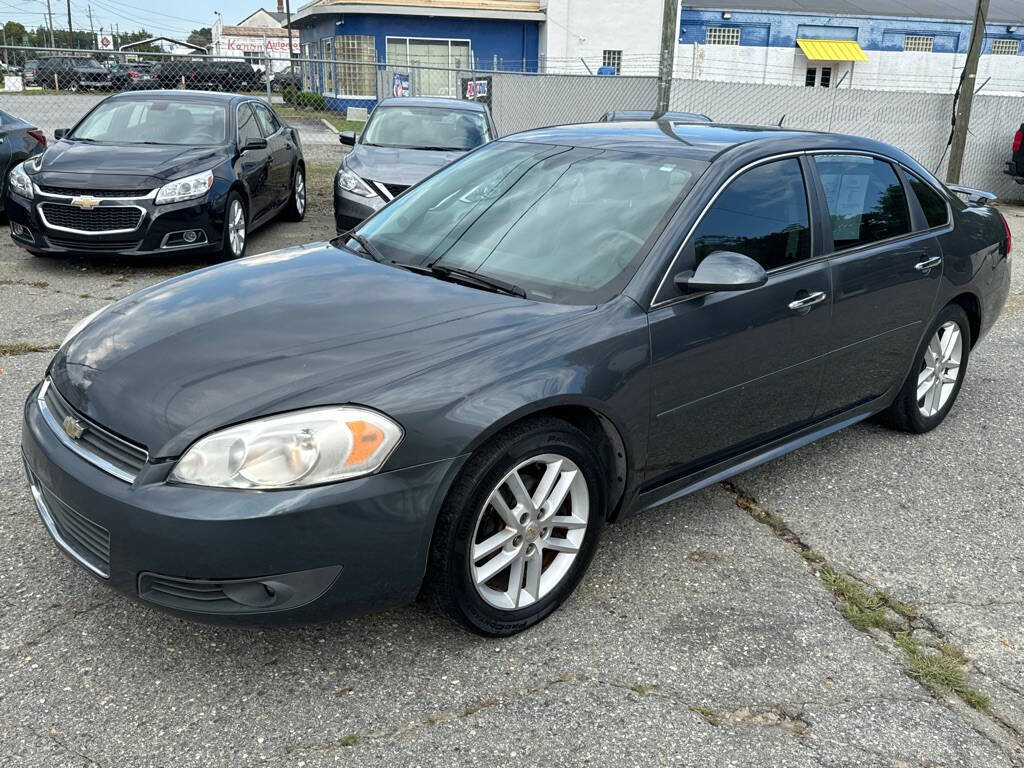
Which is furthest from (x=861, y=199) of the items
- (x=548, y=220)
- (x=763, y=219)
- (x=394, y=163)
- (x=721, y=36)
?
(x=721, y=36)

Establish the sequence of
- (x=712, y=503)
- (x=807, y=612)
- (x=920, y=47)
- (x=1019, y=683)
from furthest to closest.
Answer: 1. (x=920, y=47)
2. (x=712, y=503)
3. (x=807, y=612)
4. (x=1019, y=683)

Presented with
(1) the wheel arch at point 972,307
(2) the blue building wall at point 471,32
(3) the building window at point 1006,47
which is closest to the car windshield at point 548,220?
(1) the wheel arch at point 972,307

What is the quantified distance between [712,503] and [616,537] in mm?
576

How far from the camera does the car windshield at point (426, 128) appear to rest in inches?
386

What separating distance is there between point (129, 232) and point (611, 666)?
6.18 meters

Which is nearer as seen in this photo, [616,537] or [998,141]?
[616,537]

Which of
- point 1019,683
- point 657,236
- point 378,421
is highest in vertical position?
point 657,236

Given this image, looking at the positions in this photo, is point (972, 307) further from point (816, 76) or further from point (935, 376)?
point (816, 76)

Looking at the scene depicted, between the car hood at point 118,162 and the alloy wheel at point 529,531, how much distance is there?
5.91m

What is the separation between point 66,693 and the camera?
2.57 metres

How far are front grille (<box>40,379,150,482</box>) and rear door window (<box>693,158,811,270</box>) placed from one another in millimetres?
1982

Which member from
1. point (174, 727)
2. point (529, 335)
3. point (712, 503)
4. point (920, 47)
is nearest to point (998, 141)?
point (712, 503)

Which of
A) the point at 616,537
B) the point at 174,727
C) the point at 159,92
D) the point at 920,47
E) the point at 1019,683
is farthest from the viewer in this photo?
the point at 920,47

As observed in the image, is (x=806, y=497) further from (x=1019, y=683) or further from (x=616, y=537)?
(x=1019, y=683)
